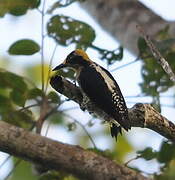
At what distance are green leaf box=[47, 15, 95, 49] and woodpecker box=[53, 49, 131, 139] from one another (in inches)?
24.7

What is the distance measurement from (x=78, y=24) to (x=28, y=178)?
51.5 inches

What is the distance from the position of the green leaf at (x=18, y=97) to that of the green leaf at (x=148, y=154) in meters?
0.77

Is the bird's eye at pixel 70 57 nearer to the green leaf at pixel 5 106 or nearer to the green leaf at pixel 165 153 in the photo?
the green leaf at pixel 5 106

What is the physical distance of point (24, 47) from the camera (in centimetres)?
413

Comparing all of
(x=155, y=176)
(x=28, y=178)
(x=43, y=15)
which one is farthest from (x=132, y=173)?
(x=28, y=178)

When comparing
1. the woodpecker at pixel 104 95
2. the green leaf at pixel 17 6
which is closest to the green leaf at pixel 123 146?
the green leaf at pixel 17 6

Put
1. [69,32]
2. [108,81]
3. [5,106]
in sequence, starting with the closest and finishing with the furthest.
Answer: [108,81]
[5,106]
[69,32]

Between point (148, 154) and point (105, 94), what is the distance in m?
0.69

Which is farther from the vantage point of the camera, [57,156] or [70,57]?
[70,57]

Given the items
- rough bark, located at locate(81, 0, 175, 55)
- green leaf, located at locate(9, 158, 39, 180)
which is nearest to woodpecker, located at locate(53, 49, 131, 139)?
green leaf, located at locate(9, 158, 39, 180)

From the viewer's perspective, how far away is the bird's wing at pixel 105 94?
3.40 m

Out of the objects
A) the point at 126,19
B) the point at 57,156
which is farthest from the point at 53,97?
the point at 126,19

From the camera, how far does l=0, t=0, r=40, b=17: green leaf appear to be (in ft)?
13.9

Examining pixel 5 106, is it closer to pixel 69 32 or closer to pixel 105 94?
pixel 69 32
